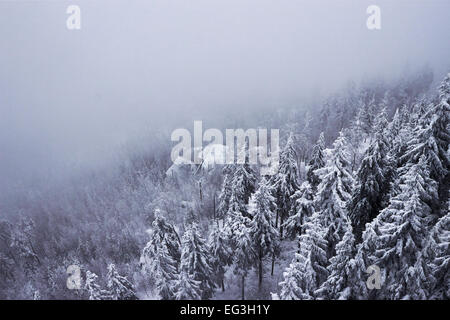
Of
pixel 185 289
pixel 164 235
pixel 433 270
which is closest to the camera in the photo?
pixel 433 270

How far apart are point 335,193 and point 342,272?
209 inches

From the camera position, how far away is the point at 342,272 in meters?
16.6

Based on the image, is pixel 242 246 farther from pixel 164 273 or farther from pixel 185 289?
pixel 164 273

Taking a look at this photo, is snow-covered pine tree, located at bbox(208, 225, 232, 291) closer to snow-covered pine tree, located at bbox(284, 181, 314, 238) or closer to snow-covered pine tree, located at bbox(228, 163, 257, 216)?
snow-covered pine tree, located at bbox(228, 163, 257, 216)

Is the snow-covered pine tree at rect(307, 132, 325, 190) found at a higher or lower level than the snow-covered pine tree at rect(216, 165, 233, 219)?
higher

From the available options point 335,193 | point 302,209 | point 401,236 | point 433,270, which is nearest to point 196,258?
point 302,209

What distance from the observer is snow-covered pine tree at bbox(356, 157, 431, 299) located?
15574mm

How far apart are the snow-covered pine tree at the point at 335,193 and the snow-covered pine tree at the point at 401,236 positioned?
2.51 metres

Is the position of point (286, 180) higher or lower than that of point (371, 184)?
lower

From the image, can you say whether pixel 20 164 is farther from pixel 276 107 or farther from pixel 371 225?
pixel 371 225

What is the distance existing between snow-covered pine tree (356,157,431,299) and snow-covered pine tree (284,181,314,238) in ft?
20.0

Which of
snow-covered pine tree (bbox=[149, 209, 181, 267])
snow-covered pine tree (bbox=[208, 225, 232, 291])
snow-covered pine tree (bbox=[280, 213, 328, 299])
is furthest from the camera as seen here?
snow-covered pine tree (bbox=[208, 225, 232, 291])
